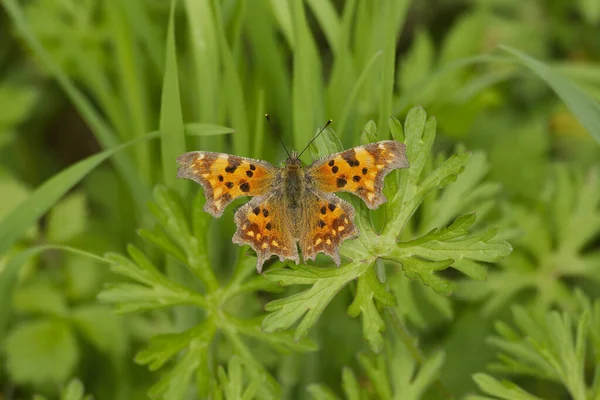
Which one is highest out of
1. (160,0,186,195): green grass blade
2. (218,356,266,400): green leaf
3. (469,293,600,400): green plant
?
(160,0,186,195): green grass blade

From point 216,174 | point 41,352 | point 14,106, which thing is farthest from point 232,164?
point 14,106

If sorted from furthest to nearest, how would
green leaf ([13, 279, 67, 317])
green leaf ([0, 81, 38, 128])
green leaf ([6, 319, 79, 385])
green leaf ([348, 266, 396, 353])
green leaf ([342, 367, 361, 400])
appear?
green leaf ([0, 81, 38, 128]), green leaf ([13, 279, 67, 317]), green leaf ([6, 319, 79, 385]), green leaf ([342, 367, 361, 400]), green leaf ([348, 266, 396, 353])

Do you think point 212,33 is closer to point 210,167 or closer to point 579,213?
point 210,167

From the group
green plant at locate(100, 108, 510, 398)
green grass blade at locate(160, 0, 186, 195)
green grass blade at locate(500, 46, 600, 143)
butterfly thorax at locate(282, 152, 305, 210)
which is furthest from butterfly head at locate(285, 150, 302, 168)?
green grass blade at locate(500, 46, 600, 143)

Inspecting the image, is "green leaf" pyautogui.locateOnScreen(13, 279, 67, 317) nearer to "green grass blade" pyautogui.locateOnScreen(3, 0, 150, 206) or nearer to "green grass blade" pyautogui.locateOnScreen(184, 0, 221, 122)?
"green grass blade" pyautogui.locateOnScreen(3, 0, 150, 206)

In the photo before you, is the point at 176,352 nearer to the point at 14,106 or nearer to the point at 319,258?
the point at 319,258

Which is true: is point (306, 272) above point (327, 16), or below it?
below

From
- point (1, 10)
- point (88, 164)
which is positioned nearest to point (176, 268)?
point (88, 164)
